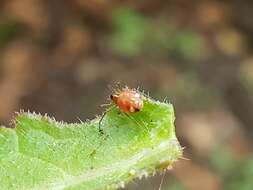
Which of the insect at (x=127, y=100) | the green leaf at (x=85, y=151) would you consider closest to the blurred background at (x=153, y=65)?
the insect at (x=127, y=100)

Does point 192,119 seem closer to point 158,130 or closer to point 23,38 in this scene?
Answer: point 23,38

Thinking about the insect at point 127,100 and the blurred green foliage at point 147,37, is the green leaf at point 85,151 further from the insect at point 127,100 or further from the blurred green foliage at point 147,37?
the blurred green foliage at point 147,37

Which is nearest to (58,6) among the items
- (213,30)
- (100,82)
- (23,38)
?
(23,38)

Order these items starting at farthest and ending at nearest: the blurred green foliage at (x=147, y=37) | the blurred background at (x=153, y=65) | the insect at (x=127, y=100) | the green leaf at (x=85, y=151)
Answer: the blurred green foliage at (x=147, y=37)
the blurred background at (x=153, y=65)
the insect at (x=127, y=100)
the green leaf at (x=85, y=151)

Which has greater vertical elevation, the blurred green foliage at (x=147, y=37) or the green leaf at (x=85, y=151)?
the blurred green foliage at (x=147, y=37)

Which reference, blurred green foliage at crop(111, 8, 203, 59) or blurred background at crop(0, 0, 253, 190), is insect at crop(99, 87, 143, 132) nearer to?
blurred background at crop(0, 0, 253, 190)

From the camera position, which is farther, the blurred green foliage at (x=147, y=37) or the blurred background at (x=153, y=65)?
the blurred green foliage at (x=147, y=37)

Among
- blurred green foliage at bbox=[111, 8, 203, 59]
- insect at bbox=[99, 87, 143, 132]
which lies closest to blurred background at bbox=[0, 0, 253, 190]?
blurred green foliage at bbox=[111, 8, 203, 59]
